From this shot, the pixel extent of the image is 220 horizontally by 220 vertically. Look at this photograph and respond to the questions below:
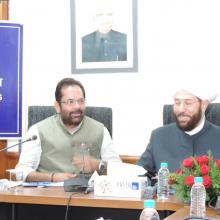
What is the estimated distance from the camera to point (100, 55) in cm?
411

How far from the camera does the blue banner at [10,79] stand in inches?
153

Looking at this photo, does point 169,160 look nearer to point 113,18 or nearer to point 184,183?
point 184,183

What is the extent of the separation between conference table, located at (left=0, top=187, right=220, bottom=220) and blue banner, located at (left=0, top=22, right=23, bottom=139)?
1123 millimetres

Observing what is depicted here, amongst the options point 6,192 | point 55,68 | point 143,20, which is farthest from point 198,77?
point 6,192

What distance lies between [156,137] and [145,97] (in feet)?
2.00

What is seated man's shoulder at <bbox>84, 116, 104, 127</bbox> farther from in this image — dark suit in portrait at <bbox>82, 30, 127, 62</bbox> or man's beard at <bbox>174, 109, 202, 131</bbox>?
dark suit in portrait at <bbox>82, 30, 127, 62</bbox>

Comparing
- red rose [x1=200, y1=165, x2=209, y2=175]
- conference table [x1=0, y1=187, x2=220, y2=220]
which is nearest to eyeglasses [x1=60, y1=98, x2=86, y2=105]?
conference table [x1=0, y1=187, x2=220, y2=220]

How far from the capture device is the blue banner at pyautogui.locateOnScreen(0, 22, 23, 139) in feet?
12.8

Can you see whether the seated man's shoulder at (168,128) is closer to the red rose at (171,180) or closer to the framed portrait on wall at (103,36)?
the framed portrait on wall at (103,36)

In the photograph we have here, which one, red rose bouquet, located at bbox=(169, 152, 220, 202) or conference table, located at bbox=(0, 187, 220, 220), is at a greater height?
red rose bouquet, located at bbox=(169, 152, 220, 202)

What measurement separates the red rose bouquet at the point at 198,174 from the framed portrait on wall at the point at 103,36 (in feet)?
5.50

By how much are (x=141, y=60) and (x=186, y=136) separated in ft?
2.83

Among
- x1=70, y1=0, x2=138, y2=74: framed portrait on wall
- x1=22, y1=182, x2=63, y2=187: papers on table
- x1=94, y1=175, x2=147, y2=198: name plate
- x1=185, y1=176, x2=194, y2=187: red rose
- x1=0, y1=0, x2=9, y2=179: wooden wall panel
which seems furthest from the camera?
x1=0, y1=0, x2=9, y2=179: wooden wall panel

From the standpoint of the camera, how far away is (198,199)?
228cm
